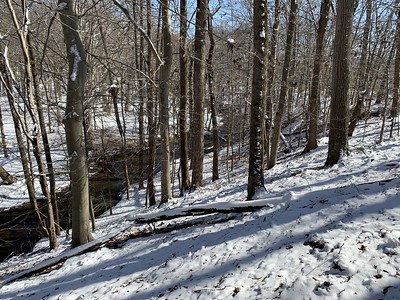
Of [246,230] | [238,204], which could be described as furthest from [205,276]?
[238,204]

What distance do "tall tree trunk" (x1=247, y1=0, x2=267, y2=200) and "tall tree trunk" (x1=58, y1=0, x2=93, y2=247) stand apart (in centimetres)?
359

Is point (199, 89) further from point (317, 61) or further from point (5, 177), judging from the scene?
point (5, 177)

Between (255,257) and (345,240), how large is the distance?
3.66 ft

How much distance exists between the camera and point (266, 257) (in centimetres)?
398

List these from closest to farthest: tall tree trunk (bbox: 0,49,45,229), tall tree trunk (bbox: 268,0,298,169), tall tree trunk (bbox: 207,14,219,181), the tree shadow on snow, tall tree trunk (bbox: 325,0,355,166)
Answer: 1. the tree shadow on snow
2. tall tree trunk (bbox: 0,49,45,229)
3. tall tree trunk (bbox: 325,0,355,166)
4. tall tree trunk (bbox: 268,0,298,169)
5. tall tree trunk (bbox: 207,14,219,181)

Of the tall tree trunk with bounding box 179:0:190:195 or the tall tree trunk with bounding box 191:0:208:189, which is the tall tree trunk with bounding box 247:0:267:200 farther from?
the tall tree trunk with bounding box 179:0:190:195

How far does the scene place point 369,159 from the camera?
8.09 m

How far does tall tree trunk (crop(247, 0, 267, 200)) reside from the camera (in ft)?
21.3

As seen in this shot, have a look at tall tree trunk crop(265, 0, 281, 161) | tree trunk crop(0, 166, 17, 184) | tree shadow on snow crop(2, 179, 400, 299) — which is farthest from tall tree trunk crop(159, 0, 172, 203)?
tree trunk crop(0, 166, 17, 184)

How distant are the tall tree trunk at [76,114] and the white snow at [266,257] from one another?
917 millimetres

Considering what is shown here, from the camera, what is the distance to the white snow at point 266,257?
3.24 meters

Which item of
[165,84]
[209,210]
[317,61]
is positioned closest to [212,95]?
[317,61]

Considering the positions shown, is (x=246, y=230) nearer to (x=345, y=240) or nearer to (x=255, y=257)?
(x=255, y=257)

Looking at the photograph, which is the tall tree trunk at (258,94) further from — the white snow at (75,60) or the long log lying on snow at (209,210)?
the white snow at (75,60)
